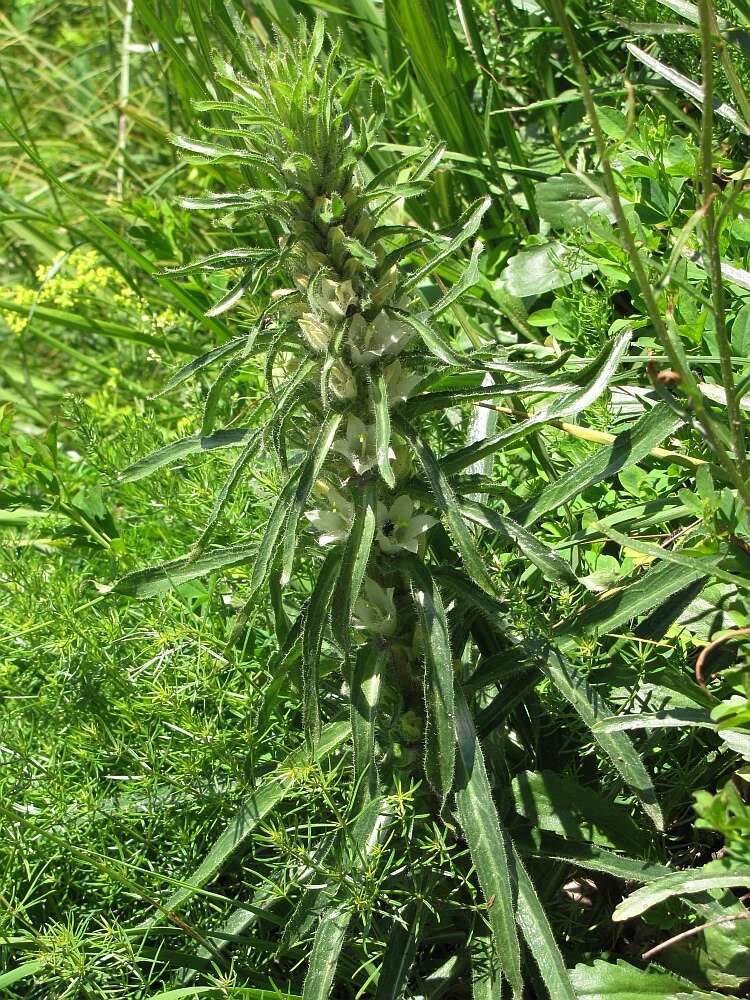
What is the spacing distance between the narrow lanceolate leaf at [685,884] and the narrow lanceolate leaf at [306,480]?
0.67m

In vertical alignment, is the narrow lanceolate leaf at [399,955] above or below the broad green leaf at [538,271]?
below

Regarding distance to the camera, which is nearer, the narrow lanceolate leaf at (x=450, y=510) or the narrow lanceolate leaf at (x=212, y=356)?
the narrow lanceolate leaf at (x=450, y=510)

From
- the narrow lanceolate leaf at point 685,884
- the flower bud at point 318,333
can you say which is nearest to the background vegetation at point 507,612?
the narrow lanceolate leaf at point 685,884

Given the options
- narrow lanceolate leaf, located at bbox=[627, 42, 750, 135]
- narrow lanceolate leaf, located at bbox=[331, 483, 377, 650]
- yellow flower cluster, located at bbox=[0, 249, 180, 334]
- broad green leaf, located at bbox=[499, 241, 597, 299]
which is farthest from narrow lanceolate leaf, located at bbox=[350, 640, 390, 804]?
yellow flower cluster, located at bbox=[0, 249, 180, 334]

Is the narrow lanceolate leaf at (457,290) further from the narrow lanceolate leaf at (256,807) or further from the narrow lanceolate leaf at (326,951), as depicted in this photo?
the narrow lanceolate leaf at (326,951)

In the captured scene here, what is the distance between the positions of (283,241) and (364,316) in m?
0.16

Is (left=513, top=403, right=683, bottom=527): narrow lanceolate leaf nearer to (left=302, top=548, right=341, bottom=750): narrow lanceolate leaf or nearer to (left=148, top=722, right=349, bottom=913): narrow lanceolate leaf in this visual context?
(left=302, top=548, right=341, bottom=750): narrow lanceolate leaf

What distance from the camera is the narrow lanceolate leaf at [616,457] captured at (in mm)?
1643

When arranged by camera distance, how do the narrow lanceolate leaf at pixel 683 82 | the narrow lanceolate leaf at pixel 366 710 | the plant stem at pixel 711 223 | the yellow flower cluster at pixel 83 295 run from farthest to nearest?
the yellow flower cluster at pixel 83 295 < the narrow lanceolate leaf at pixel 683 82 < the narrow lanceolate leaf at pixel 366 710 < the plant stem at pixel 711 223

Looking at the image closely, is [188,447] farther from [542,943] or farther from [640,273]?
[542,943]

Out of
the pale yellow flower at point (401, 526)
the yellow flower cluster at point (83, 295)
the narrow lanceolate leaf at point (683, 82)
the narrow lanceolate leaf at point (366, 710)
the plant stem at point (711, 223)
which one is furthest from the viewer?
the yellow flower cluster at point (83, 295)

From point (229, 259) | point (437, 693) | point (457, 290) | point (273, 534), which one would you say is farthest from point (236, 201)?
point (437, 693)

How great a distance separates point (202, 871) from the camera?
5.49 ft

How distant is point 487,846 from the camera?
1.47 m
